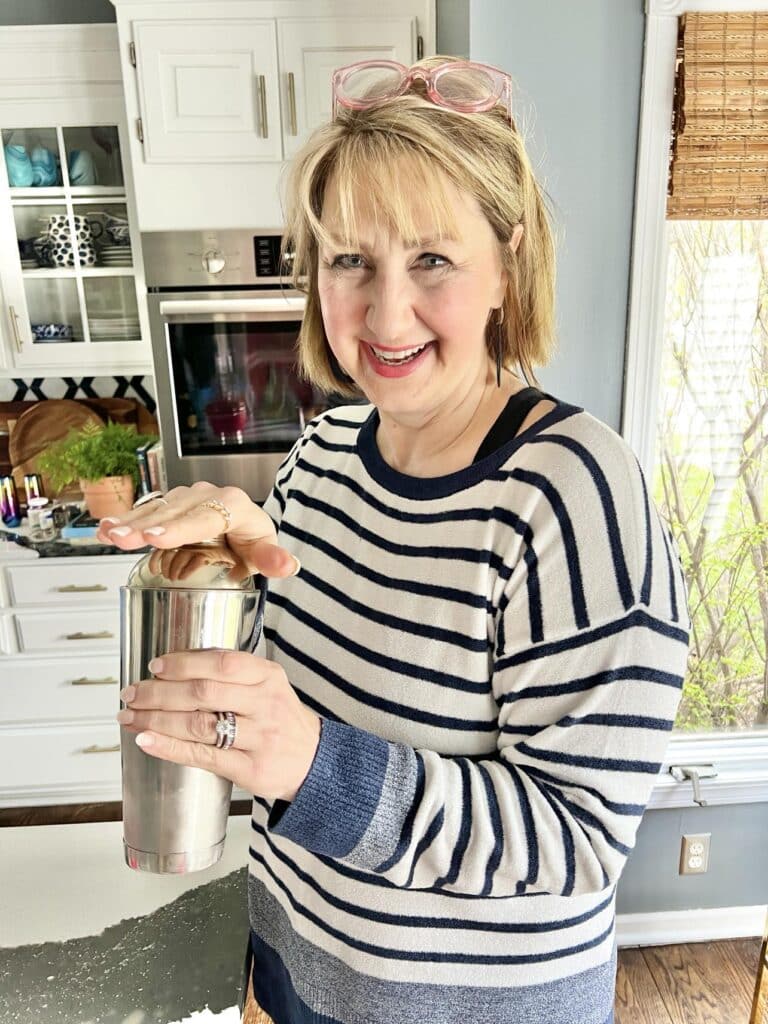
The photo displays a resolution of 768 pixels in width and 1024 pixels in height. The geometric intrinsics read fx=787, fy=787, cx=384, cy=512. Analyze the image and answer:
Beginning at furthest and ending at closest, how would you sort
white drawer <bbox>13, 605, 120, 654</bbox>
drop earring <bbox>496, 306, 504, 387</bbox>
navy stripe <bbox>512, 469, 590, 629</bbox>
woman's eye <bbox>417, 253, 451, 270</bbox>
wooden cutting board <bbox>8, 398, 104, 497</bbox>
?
1. wooden cutting board <bbox>8, 398, 104, 497</bbox>
2. white drawer <bbox>13, 605, 120, 654</bbox>
3. drop earring <bbox>496, 306, 504, 387</bbox>
4. woman's eye <bbox>417, 253, 451, 270</bbox>
5. navy stripe <bbox>512, 469, 590, 629</bbox>

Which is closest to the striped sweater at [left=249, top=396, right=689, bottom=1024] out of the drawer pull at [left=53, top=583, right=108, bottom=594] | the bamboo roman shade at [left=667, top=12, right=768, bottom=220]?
the bamboo roman shade at [left=667, top=12, right=768, bottom=220]

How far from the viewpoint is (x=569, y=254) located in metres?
1.57

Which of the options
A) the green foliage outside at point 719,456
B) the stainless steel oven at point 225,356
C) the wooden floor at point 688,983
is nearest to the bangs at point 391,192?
the green foliage outside at point 719,456

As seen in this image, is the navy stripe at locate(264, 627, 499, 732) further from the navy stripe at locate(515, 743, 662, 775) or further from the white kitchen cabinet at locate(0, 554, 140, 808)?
the white kitchen cabinet at locate(0, 554, 140, 808)

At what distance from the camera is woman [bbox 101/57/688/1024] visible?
614 millimetres

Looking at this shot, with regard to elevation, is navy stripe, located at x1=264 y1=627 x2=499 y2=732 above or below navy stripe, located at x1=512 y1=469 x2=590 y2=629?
below

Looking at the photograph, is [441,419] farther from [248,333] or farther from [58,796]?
[58,796]

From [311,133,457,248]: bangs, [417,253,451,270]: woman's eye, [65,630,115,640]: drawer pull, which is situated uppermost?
[311,133,457,248]: bangs

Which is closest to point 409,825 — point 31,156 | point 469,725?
point 469,725

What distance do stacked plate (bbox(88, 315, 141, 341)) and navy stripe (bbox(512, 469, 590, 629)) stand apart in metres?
2.23

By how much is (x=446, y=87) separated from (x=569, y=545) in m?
0.45

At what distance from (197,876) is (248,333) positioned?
1.62m

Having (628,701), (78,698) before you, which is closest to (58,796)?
(78,698)

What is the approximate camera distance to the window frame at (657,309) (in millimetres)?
1477
